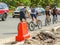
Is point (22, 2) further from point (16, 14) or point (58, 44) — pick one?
point (58, 44)

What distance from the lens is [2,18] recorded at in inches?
1353

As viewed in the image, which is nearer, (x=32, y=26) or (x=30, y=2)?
(x=32, y=26)

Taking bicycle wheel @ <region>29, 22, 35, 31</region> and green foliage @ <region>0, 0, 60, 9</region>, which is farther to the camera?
green foliage @ <region>0, 0, 60, 9</region>

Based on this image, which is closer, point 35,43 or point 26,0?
point 35,43

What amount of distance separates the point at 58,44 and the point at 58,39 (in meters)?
1.96

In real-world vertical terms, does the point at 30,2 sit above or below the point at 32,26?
below

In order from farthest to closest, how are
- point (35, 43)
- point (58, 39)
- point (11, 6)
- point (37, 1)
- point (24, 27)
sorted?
point (37, 1)
point (11, 6)
point (58, 39)
point (24, 27)
point (35, 43)

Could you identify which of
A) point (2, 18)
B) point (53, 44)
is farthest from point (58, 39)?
point (2, 18)

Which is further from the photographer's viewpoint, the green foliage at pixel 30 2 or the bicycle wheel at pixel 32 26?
the green foliage at pixel 30 2

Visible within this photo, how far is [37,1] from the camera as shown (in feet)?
235

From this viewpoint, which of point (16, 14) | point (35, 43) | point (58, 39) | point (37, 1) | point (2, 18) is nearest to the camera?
point (35, 43)

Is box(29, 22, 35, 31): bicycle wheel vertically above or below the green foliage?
above

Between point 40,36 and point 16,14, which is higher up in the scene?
point 40,36

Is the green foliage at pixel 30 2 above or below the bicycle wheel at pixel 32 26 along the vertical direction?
below
